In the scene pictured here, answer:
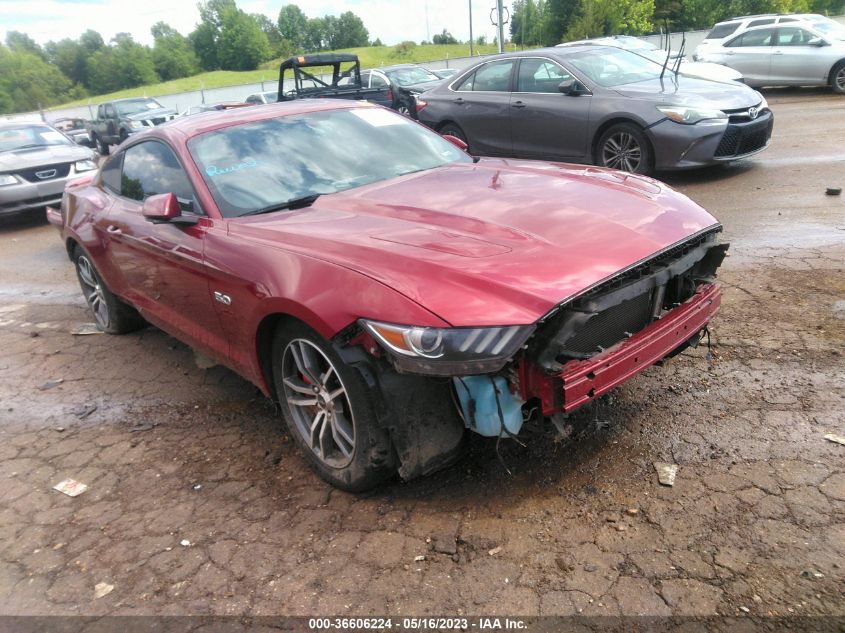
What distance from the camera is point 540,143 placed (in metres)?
8.83

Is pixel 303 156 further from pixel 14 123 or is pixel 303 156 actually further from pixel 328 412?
pixel 14 123

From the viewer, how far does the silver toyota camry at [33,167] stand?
1000 cm

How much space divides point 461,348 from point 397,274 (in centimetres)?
43

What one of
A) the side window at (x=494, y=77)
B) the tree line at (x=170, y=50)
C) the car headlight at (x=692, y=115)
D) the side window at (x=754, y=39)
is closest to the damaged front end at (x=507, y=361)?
the car headlight at (x=692, y=115)

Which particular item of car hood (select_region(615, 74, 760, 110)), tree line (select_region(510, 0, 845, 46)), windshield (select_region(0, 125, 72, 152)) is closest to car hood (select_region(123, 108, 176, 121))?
windshield (select_region(0, 125, 72, 152))

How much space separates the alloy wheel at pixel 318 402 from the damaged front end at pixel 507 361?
0.27 m

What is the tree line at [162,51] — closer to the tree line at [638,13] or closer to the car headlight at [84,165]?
the tree line at [638,13]

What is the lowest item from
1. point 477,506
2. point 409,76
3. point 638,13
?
point 477,506

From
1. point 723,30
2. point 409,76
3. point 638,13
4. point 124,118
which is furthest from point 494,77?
point 638,13

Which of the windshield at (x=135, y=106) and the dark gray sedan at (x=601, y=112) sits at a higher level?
the dark gray sedan at (x=601, y=112)

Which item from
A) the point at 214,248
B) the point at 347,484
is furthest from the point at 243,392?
the point at 347,484

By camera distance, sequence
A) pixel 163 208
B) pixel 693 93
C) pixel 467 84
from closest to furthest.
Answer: pixel 163 208
pixel 693 93
pixel 467 84

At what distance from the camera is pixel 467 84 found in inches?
383

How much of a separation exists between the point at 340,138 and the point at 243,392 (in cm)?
170
